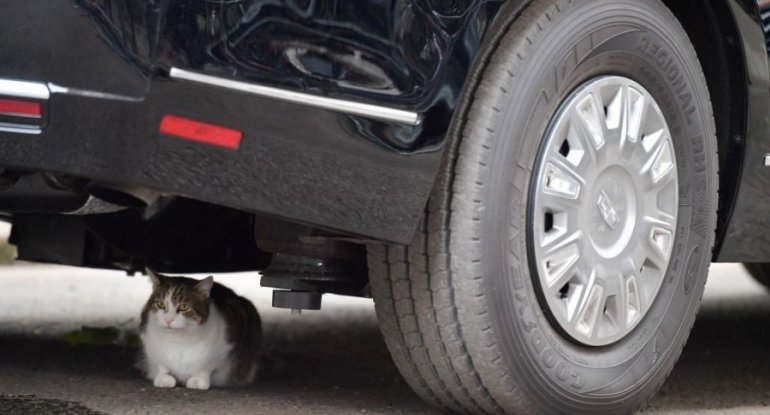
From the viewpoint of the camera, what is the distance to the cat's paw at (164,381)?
3285 millimetres

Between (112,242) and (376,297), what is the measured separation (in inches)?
38.1

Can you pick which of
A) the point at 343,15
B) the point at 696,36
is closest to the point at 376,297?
the point at 343,15

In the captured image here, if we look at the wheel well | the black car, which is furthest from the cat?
the wheel well

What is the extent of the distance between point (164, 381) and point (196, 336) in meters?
0.28

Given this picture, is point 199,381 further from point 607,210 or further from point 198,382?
point 607,210

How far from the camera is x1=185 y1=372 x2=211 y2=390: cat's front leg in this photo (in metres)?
3.34

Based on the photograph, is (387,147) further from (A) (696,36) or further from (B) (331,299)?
(B) (331,299)

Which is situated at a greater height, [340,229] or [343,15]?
[343,15]

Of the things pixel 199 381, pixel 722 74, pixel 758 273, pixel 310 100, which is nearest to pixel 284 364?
pixel 199 381

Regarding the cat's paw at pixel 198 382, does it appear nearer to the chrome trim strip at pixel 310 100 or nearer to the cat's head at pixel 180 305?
the cat's head at pixel 180 305

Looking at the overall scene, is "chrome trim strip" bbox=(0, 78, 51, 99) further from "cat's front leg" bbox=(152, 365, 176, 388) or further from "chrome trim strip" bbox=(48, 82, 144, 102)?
"cat's front leg" bbox=(152, 365, 176, 388)

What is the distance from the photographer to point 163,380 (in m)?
3.30

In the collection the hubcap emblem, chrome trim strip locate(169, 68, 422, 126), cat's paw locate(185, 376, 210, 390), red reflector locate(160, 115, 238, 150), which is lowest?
cat's paw locate(185, 376, 210, 390)

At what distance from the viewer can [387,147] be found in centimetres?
230
